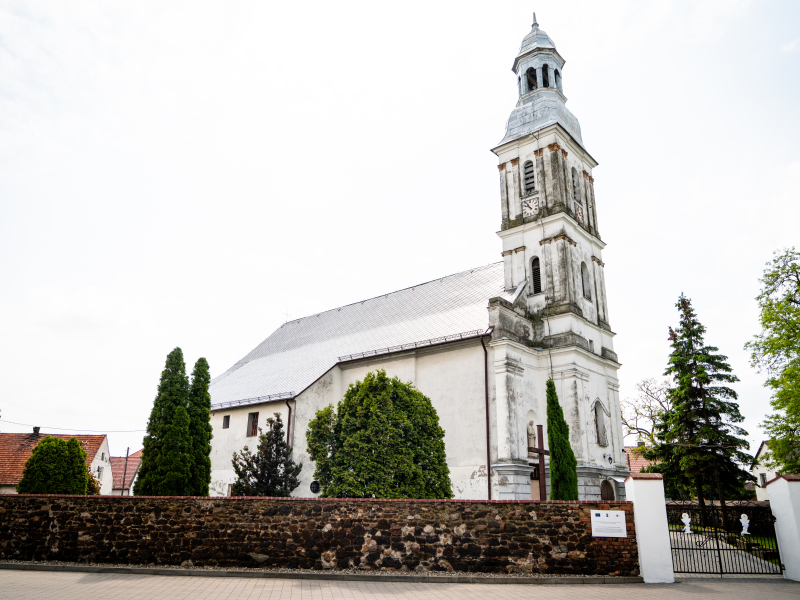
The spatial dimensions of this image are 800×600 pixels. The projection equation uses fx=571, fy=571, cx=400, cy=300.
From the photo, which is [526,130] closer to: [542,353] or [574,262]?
[574,262]

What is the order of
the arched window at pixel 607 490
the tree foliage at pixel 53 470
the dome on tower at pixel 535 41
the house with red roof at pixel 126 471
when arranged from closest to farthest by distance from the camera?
the tree foliage at pixel 53 470
the arched window at pixel 607 490
the dome on tower at pixel 535 41
the house with red roof at pixel 126 471

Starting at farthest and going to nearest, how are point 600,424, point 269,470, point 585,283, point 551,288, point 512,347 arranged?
point 585,283 → point 551,288 → point 600,424 → point 512,347 → point 269,470

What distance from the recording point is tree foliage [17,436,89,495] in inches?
664

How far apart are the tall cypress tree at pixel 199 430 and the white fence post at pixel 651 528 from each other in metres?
12.2

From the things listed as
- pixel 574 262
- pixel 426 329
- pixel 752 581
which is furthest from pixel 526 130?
pixel 752 581

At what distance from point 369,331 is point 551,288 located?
9521mm

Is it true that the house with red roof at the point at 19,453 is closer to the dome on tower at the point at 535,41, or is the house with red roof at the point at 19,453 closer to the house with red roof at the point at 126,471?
the house with red roof at the point at 126,471

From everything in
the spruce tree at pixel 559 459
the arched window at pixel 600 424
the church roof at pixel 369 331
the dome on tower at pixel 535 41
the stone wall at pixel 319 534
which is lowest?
the stone wall at pixel 319 534

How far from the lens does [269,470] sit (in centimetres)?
Answer: 2081

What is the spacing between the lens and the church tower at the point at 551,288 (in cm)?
2272

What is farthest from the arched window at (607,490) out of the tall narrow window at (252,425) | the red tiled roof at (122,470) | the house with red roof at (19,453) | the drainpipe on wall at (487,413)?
the red tiled roof at (122,470)

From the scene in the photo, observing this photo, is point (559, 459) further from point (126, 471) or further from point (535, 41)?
point (126, 471)

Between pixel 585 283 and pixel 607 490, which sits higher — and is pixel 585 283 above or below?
above

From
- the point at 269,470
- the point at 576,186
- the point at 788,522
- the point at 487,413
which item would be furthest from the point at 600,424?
the point at 269,470
